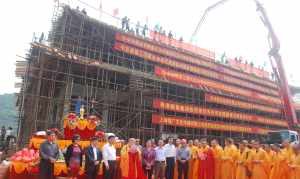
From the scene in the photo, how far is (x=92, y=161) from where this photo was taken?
8.29 metres

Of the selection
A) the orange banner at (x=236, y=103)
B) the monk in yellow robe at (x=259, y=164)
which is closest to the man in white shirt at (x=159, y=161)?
the monk in yellow robe at (x=259, y=164)

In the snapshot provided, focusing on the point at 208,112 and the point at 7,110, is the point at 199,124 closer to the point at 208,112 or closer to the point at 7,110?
the point at 208,112

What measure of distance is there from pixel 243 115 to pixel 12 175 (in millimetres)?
26734

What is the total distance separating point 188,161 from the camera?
10398mm

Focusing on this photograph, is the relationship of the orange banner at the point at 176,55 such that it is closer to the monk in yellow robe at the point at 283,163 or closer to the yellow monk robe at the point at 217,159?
the yellow monk robe at the point at 217,159

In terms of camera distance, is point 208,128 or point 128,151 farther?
point 208,128

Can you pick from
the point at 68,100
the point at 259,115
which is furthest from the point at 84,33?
the point at 259,115

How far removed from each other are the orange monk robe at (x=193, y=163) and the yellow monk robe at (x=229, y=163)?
3.01 feet

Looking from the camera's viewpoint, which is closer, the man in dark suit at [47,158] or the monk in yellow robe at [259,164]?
the man in dark suit at [47,158]

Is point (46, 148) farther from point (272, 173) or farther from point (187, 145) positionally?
point (272, 173)

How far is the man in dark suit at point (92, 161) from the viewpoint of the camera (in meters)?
8.30

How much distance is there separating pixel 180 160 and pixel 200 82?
19112mm

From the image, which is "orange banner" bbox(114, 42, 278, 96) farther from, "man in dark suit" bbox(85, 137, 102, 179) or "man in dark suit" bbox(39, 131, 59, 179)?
"man in dark suit" bbox(39, 131, 59, 179)

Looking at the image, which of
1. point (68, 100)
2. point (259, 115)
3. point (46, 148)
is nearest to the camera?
point (46, 148)
